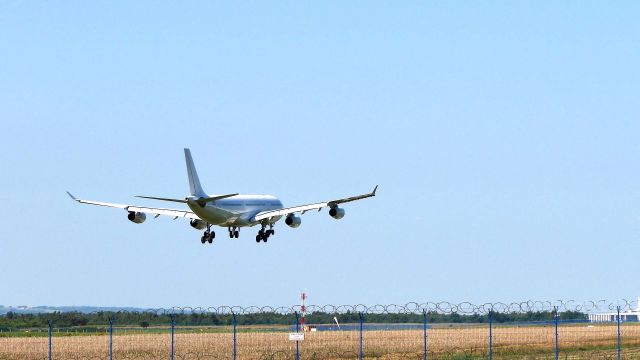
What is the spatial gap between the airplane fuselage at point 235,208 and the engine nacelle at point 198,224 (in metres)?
2.35

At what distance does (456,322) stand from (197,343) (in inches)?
719

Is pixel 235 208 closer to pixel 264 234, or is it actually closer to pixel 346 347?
pixel 264 234

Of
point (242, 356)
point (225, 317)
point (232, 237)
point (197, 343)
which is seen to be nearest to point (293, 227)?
point (232, 237)

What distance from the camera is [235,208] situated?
101188 millimetres

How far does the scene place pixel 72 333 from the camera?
112812 mm

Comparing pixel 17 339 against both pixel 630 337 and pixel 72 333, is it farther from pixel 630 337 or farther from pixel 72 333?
pixel 630 337

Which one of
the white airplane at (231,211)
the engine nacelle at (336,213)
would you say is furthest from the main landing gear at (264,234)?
the engine nacelle at (336,213)

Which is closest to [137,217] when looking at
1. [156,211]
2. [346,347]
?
[156,211]

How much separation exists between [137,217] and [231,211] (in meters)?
8.02

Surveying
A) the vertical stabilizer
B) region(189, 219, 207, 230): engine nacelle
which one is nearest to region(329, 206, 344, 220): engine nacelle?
the vertical stabilizer

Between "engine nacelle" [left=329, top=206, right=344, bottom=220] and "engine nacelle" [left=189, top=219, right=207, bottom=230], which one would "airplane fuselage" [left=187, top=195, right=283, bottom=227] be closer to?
"engine nacelle" [left=189, top=219, right=207, bottom=230]

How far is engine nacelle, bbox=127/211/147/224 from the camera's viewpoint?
102062 mm

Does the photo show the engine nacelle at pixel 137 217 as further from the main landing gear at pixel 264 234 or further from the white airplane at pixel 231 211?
the main landing gear at pixel 264 234

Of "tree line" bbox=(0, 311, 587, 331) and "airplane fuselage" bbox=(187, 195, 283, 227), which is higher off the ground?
"airplane fuselage" bbox=(187, 195, 283, 227)
